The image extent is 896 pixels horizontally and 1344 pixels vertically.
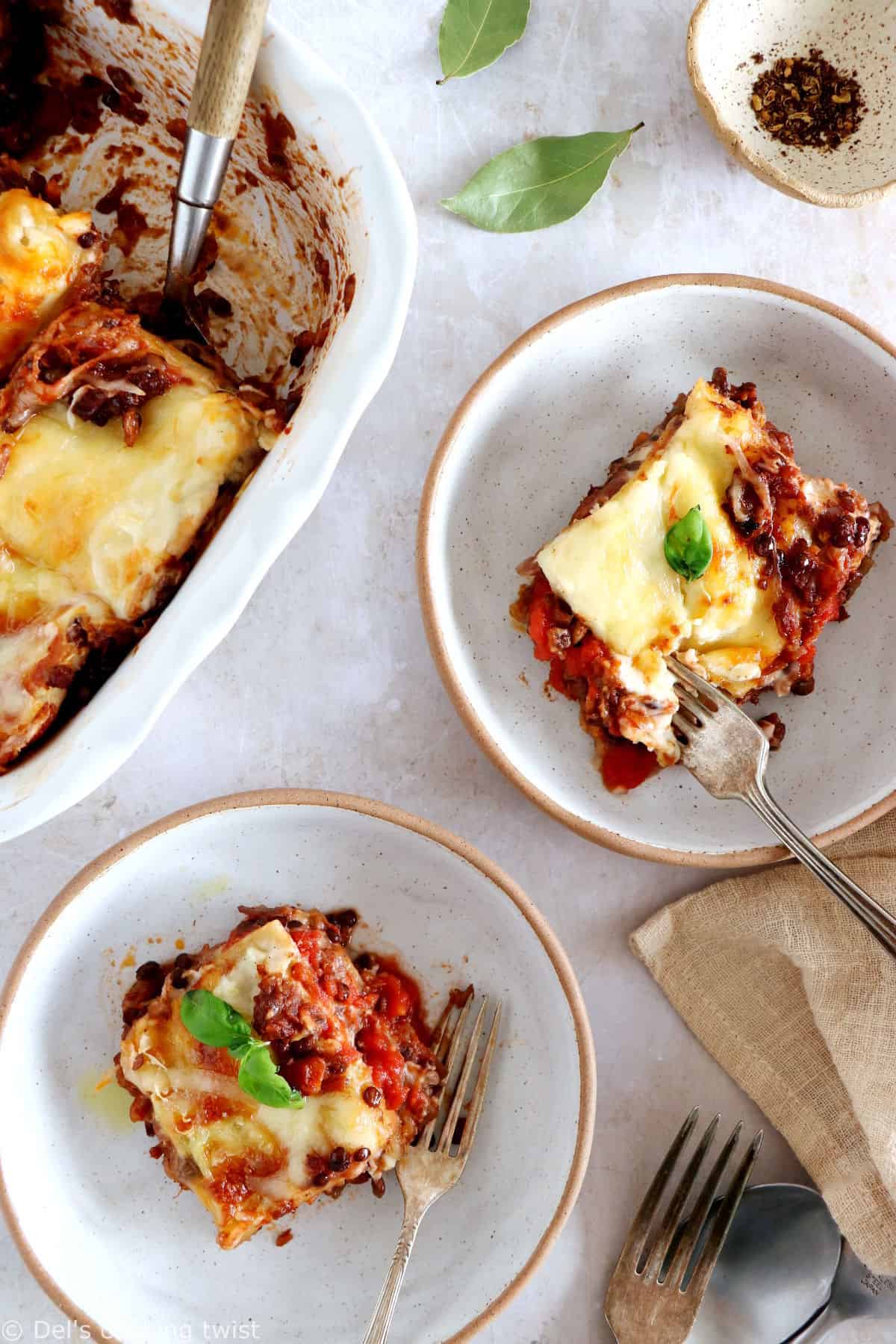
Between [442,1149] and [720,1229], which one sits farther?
[720,1229]

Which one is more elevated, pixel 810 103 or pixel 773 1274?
pixel 810 103

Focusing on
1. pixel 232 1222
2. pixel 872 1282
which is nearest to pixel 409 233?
pixel 232 1222

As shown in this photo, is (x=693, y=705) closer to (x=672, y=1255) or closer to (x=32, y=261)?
(x=672, y=1255)

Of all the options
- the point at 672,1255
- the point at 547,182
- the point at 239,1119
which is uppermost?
the point at 547,182

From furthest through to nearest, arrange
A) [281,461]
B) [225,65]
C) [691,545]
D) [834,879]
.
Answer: [834,879] < [691,545] < [281,461] < [225,65]

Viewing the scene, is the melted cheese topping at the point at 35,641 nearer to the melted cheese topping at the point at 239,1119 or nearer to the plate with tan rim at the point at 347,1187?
the plate with tan rim at the point at 347,1187

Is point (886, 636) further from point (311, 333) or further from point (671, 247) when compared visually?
point (311, 333)

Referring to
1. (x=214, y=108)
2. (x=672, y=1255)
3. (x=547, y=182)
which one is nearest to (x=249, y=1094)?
(x=672, y=1255)
